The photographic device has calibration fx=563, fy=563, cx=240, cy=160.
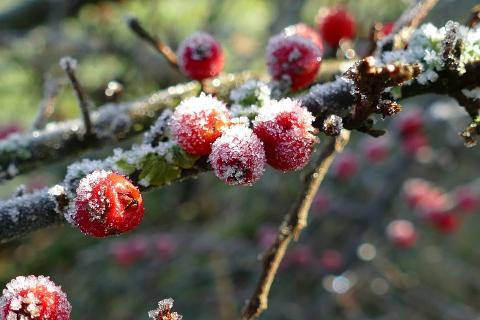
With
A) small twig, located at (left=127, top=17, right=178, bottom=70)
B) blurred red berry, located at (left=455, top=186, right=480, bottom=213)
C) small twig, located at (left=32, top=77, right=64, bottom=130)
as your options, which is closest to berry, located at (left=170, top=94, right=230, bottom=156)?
small twig, located at (left=127, top=17, right=178, bottom=70)

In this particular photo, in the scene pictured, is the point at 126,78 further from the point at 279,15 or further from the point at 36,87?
the point at 279,15

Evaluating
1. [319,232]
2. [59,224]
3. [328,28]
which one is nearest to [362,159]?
[319,232]

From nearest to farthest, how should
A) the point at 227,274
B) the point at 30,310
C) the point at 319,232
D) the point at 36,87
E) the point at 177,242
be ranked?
the point at 30,310
the point at 227,274
the point at 177,242
the point at 319,232
the point at 36,87

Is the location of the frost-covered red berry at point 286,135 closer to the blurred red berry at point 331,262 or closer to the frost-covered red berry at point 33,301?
the frost-covered red berry at point 33,301

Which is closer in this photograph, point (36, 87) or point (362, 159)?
point (362, 159)

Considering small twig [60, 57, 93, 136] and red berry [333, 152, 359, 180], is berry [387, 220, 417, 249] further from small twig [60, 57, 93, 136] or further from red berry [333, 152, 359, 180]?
small twig [60, 57, 93, 136]

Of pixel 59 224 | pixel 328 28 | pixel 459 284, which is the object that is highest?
pixel 328 28
